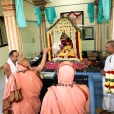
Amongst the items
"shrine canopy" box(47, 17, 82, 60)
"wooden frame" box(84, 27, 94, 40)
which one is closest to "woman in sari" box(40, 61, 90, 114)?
"shrine canopy" box(47, 17, 82, 60)

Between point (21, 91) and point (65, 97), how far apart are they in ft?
2.38

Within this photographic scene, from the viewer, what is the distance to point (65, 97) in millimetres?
1189

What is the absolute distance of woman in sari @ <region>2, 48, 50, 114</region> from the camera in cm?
167

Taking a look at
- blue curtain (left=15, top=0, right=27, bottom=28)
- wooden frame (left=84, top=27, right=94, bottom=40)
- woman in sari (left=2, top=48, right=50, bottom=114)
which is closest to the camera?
woman in sari (left=2, top=48, right=50, bottom=114)

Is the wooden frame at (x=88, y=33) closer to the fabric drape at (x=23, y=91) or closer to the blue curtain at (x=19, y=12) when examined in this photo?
the blue curtain at (x=19, y=12)

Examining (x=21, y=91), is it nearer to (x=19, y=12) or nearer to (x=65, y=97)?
(x=65, y=97)

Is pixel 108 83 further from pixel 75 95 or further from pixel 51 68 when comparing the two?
pixel 51 68

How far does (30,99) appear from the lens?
1757 mm

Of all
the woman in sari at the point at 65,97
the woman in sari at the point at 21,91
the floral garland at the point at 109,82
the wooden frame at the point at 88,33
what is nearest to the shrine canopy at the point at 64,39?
the wooden frame at the point at 88,33

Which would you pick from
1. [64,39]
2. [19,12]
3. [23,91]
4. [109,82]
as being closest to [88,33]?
[64,39]

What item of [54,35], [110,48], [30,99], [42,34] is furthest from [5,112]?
[42,34]

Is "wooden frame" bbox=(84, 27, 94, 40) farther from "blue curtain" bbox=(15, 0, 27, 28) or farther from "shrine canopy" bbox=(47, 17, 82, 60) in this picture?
"blue curtain" bbox=(15, 0, 27, 28)

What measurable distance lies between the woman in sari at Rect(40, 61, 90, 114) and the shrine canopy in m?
3.28

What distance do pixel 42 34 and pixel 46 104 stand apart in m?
4.18
